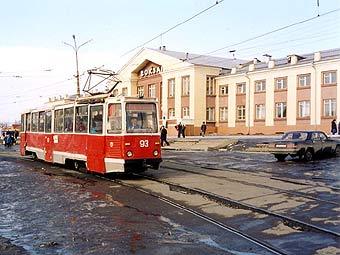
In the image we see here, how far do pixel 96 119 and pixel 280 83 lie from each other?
4151 centimetres

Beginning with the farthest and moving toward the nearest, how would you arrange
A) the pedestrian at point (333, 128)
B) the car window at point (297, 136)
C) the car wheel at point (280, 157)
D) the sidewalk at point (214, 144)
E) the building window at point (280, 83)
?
1. the building window at point (280, 83)
2. the pedestrian at point (333, 128)
3. the sidewalk at point (214, 144)
4. the car window at point (297, 136)
5. the car wheel at point (280, 157)

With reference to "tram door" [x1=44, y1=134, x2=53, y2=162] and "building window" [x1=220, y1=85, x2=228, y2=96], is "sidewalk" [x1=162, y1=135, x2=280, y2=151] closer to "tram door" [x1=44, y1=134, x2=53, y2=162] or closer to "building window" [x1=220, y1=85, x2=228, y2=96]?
"tram door" [x1=44, y1=134, x2=53, y2=162]

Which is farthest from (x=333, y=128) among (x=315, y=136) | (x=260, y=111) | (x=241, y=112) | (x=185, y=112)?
(x=185, y=112)

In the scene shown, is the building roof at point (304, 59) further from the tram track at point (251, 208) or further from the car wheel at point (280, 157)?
the tram track at point (251, 208)

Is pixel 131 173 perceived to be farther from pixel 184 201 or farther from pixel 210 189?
pixel 184 201

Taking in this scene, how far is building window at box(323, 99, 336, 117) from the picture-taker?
50.0 metres

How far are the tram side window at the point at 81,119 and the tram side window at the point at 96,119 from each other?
519 mm

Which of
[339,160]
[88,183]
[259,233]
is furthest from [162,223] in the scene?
[339,160]

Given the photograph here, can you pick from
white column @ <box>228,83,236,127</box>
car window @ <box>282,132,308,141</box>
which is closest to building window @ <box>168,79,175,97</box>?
white column @ <box>228,83,236,127</box>

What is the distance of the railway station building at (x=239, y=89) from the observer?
5119 cm

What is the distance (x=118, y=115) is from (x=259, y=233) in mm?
8848

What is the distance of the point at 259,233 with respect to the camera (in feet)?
27.6

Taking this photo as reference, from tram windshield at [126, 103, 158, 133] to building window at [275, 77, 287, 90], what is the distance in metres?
40.9

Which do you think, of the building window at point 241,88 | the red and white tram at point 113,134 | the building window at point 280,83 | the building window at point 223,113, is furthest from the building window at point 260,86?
the red and white tram at point 113,134
